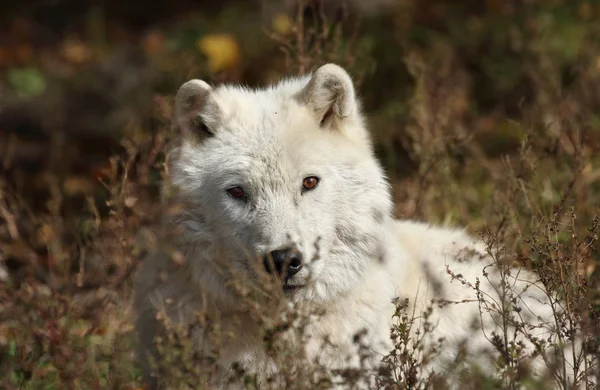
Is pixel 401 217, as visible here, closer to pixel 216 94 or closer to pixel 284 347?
pixel 216 94

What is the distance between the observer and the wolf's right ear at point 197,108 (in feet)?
14.7

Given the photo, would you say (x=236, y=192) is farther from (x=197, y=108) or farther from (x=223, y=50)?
(x=223, y=50)

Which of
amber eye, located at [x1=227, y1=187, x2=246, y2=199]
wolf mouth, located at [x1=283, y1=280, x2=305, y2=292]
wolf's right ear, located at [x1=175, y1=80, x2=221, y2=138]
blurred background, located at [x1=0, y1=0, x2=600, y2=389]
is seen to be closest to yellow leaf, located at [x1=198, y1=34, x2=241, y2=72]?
blurred background, located at [x1=0, y1=0, x2=600, y2=389]

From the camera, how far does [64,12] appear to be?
17750 mm

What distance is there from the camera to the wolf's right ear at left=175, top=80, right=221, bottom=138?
449 cm

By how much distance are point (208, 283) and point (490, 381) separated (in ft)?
5.27

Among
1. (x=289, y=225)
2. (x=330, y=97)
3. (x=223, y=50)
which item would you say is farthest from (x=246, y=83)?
(x=223, y=50)

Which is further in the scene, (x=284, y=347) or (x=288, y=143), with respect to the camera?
(x=288, y=143)

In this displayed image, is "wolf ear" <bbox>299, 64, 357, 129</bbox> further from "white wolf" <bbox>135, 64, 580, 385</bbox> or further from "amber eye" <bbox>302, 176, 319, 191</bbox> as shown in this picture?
"amber eye" <bbox>302, 176, 319, 191</bbox>

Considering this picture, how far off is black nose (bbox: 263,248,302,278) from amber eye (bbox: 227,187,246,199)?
492mm

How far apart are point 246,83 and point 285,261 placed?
1977 millimetres

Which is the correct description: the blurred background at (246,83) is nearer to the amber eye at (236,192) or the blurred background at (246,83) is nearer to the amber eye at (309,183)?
the amber eye at (236,192)

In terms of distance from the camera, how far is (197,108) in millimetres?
4531

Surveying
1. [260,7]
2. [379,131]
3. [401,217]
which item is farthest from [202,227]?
[260,7]
